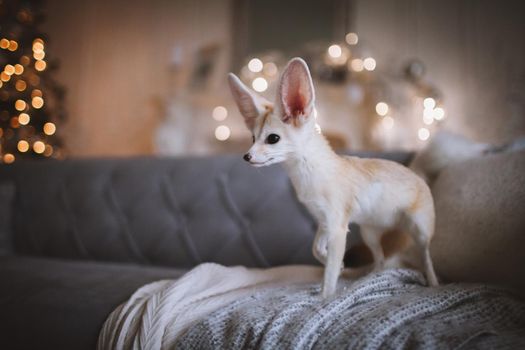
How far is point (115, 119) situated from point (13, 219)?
109 inches

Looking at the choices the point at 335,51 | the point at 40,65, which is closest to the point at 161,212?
the point at 40,65

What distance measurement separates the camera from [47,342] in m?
0.79

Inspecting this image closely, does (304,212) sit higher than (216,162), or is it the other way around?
(216,162)

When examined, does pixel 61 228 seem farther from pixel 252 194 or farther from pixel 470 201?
pixel 470 201

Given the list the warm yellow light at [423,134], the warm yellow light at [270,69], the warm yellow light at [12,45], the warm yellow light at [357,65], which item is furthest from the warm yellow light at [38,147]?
the warm yellow light at [423,134]

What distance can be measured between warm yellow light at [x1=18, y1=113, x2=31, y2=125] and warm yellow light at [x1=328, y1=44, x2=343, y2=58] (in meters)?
2.41

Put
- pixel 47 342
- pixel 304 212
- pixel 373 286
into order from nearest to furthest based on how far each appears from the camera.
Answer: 1. pixel 373 286
2. pixel 47 342
3. pixel 304 212

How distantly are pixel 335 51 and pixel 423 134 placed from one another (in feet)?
3.29

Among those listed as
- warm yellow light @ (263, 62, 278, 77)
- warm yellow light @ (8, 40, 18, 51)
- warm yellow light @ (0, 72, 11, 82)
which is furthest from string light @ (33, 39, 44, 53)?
warm yellow light @ (263, 62, 278, 77)

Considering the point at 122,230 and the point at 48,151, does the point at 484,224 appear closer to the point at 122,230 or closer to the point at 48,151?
the point at 122,230

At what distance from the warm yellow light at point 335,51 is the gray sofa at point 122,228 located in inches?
82.7

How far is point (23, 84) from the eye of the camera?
2.70 meters

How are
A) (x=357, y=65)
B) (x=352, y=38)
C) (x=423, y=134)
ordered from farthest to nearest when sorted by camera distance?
(x=352, y=38) < (x=357, y=65) < (x=423, y=134)

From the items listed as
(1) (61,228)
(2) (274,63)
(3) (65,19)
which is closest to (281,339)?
(1) (61,228)
